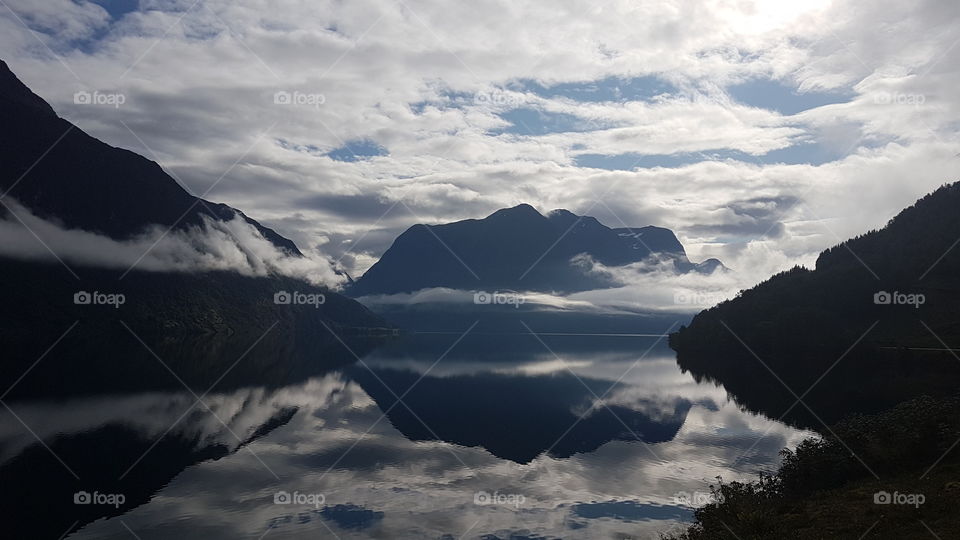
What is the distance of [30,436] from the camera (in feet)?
228

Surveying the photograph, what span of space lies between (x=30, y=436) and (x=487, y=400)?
76852mm
